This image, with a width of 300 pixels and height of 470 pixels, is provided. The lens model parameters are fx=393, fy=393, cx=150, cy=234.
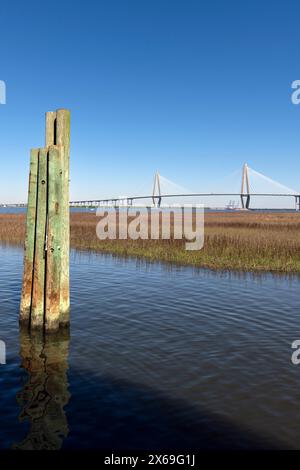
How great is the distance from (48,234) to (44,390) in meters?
3.36

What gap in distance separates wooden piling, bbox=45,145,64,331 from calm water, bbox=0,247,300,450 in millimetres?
737

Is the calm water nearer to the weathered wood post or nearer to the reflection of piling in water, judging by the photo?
the reflection of piling in water

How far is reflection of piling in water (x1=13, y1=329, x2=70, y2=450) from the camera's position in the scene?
487 cm

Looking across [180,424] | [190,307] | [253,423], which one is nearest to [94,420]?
[180,424]

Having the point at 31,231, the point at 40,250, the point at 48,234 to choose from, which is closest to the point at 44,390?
the point at 40,250

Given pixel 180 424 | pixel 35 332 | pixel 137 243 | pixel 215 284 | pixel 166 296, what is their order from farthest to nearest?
1. pixel 137 243
2. pixel 215 284
3. pixel 166 296
4. pixel 35 332
5. pixel 180 424

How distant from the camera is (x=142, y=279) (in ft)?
51.0

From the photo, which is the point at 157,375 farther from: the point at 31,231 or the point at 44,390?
the point at 31,231

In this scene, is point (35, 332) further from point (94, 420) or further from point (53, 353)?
point (94, 420)

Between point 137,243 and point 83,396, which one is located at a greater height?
point 137,243

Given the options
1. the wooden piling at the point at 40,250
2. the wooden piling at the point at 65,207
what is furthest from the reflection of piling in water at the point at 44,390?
the wooden piling at the point at 65,207

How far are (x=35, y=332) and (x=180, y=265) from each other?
1131 centimetres

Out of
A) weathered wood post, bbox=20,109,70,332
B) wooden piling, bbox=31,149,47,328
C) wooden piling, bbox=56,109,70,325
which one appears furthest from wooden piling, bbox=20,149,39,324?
wooden piling, bbox=56,109,70,325

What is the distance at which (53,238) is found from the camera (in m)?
8.32
